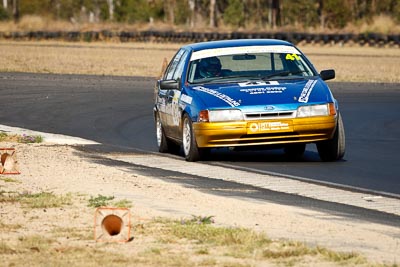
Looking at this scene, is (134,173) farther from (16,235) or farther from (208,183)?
(16,235)

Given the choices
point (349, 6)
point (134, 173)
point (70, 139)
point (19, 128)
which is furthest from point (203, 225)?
point (349, 6)

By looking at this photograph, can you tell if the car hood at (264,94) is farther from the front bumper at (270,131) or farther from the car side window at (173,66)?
the car side window at (173,66)

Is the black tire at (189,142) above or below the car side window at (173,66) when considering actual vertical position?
below

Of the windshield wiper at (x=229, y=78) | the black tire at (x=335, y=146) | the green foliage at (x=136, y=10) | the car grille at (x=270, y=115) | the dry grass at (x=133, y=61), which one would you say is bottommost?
the green foliage at (x=136, y=10)

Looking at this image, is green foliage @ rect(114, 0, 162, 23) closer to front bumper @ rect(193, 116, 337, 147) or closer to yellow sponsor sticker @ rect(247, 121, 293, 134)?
front bumper @ rect(193, 116, 337, 147)

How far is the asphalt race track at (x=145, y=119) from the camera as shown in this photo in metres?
14.1

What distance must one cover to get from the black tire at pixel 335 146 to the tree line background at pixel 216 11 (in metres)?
64.3

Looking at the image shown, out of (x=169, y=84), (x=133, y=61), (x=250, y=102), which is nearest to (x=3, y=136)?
(x=169, y=84)

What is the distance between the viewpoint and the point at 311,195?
11875 mm

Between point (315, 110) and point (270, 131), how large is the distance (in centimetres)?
58

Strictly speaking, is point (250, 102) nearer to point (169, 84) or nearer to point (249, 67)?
point (249, 67)

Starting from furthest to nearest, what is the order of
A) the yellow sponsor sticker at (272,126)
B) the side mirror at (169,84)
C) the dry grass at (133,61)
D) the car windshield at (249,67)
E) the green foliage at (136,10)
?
the green foliage at (136,10) < the dry grass at (133,61) < the side mirror at (169,84) < the car windshield at (249,67) < the yellow sponsor sticker at (272,126)

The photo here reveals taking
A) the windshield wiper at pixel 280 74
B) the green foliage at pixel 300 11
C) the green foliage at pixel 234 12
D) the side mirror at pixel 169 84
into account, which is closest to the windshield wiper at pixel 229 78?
the windshield wiper at pixel 280 74

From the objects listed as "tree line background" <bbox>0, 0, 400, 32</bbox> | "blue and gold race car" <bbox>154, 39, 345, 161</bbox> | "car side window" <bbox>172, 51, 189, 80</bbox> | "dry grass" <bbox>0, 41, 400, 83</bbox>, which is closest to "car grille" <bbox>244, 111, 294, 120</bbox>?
"blue and gold race car" <bbox>154, 39, 345, 161</bbox>
